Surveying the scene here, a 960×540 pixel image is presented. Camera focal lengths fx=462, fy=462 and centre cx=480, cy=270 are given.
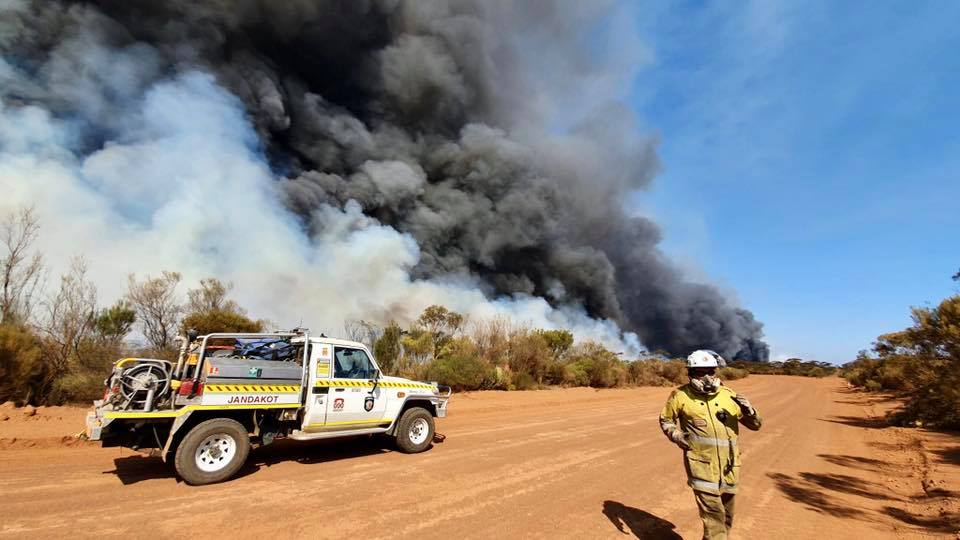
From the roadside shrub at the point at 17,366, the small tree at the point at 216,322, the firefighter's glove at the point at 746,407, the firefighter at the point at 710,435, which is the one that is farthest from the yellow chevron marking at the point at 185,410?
the small tree at the point at 216,322

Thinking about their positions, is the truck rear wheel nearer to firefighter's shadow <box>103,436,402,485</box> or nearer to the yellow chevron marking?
the yellow chevron marking

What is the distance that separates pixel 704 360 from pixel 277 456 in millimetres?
6569

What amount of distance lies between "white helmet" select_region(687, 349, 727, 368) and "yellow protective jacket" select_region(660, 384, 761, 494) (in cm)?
26

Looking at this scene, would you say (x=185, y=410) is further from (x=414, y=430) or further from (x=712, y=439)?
(x=712, y=439)

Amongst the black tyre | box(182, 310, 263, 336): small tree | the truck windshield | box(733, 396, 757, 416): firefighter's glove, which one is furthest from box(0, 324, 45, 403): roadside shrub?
box(733, 396, 757, 416): firefighter's glove

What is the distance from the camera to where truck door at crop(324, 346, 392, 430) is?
7.11 meters

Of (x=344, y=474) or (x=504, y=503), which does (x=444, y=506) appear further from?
(x=344, y=474)

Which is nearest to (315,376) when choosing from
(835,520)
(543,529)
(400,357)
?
(543,529)

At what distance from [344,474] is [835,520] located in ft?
20.2

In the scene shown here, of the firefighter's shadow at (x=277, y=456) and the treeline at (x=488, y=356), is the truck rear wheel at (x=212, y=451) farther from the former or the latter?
the treeline at (x=488, y=356)

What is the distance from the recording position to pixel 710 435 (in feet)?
12.4

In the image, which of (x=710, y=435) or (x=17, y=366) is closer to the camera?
(x=710, y=435)

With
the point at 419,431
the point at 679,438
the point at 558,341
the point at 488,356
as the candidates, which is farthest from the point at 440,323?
the point at 679,438

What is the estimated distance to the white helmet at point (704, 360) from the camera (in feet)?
12.8
